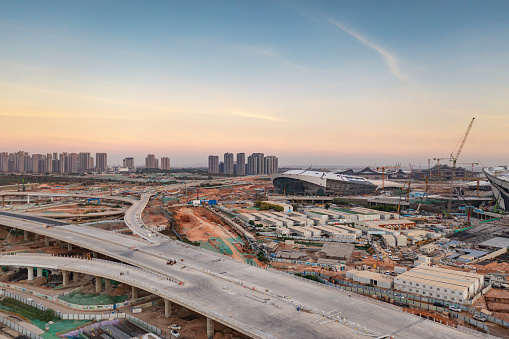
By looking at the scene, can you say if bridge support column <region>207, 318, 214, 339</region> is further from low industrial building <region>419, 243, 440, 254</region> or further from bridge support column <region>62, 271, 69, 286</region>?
low industrial building <region>419, 243, 440, 254</region>

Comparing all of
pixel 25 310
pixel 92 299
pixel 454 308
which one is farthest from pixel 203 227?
pixel 454 308

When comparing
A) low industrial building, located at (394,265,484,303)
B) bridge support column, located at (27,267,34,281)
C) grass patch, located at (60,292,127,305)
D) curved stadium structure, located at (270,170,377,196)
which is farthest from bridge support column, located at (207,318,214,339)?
curved stadium structure, located at (270,170,377,196)

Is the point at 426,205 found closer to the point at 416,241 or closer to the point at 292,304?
the point at 416,241

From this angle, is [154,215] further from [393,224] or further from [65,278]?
[393,224]

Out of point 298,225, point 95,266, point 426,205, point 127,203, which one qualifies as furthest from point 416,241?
point 127,203

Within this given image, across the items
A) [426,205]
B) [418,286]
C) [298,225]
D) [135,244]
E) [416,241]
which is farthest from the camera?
[426,205]
